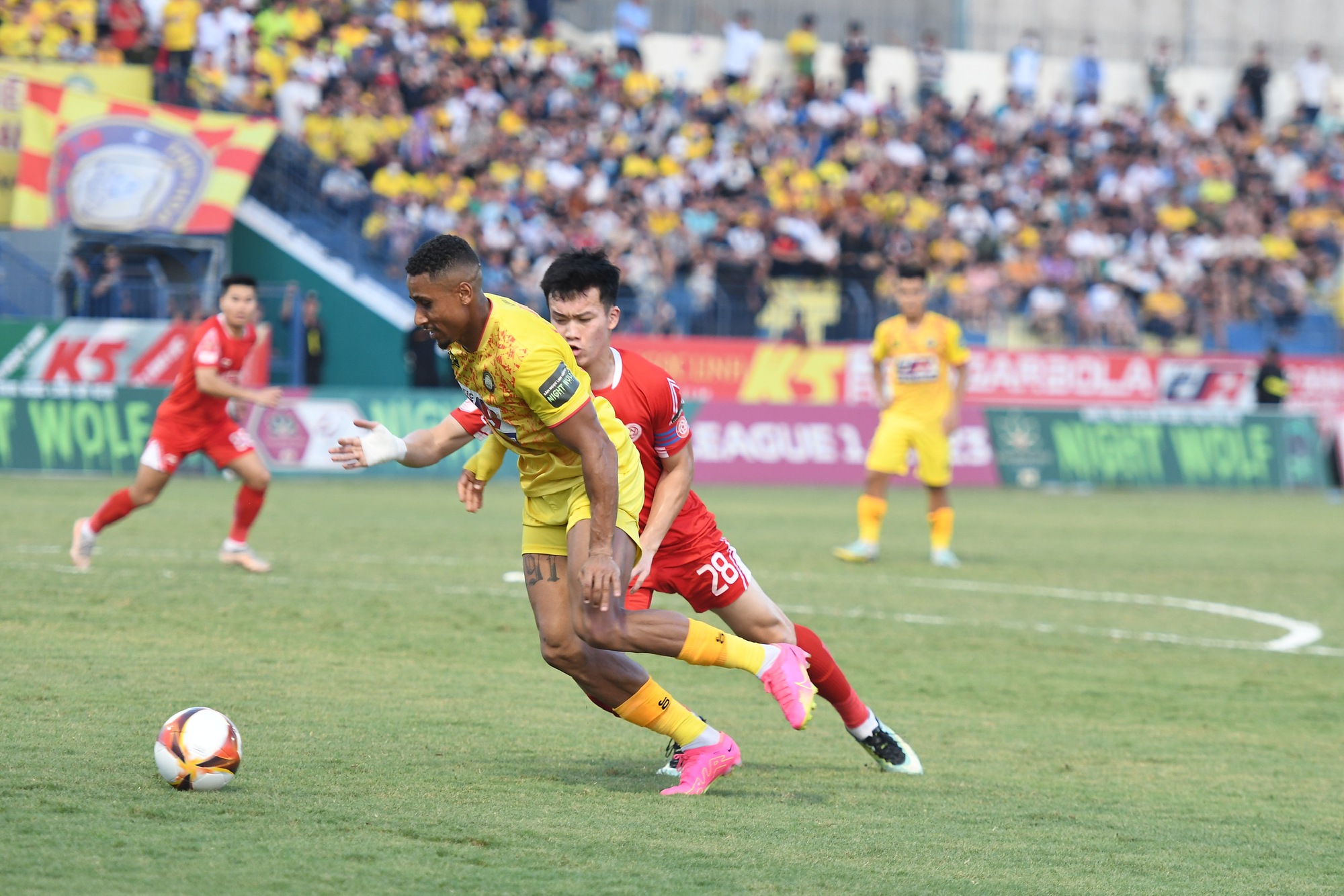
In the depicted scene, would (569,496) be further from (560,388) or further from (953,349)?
(953,349)

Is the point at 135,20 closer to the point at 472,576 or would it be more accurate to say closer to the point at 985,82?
the point at 472,576

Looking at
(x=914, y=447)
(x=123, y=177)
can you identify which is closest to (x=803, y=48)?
(x=123, y=177)

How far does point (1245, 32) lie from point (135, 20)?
29.8m

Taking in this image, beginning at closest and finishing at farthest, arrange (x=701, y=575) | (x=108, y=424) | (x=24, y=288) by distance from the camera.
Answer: (x=701, y=575) < (x=108, y=424) < (x=24, y=288)

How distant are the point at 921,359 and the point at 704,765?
9.21 metres

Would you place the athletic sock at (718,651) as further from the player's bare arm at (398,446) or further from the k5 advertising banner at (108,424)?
the k5 advertising banner at (108,424)

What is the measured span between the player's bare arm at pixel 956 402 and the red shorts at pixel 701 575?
27.5ft

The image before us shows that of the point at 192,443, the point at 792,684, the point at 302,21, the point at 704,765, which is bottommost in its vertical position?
the point at 704,765

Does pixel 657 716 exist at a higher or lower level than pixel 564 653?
lower

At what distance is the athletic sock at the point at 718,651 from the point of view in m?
6.06

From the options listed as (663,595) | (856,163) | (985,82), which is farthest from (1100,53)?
(663,595)

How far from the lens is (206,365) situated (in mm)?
11547

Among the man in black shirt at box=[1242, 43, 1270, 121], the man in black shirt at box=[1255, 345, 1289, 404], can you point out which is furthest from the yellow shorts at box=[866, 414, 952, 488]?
the man in black shirt at box=[1242, 43, 1270, 121]

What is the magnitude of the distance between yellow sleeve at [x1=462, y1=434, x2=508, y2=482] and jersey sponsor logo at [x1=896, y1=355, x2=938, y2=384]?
8.89 m
